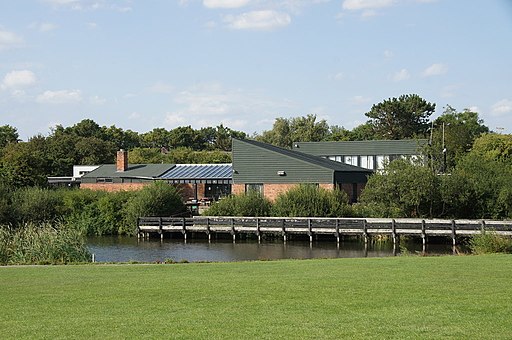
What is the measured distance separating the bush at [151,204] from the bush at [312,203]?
6.90 meters

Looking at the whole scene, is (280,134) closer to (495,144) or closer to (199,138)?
(199,138)

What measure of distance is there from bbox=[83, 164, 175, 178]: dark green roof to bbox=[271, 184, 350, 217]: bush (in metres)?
19.2

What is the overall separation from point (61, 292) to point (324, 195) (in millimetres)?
31004

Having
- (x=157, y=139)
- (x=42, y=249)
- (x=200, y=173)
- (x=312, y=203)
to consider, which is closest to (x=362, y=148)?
(x=200, y=173)

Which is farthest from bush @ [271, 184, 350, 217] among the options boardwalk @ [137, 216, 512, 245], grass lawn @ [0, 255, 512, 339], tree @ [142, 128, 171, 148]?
tree @ [142, 128, 171, 148]

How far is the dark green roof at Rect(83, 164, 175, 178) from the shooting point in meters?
62.5

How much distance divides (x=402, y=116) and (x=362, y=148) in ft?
57.1

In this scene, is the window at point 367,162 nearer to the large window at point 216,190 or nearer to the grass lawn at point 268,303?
the large window at point 216,190

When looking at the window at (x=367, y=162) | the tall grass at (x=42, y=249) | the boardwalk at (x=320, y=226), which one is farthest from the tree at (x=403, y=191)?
the window at (x=367, y=162)

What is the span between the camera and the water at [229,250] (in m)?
33.8

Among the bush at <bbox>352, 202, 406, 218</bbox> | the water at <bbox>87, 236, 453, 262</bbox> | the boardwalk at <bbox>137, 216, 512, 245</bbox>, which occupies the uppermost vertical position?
the bush at <bbox>352, 202, 406, 218</bbox>

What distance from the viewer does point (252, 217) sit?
43.3 metres

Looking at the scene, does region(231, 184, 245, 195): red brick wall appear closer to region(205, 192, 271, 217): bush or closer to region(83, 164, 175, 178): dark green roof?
region(205, 192, 271, 217): bush

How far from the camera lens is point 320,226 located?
4062 centimetres
